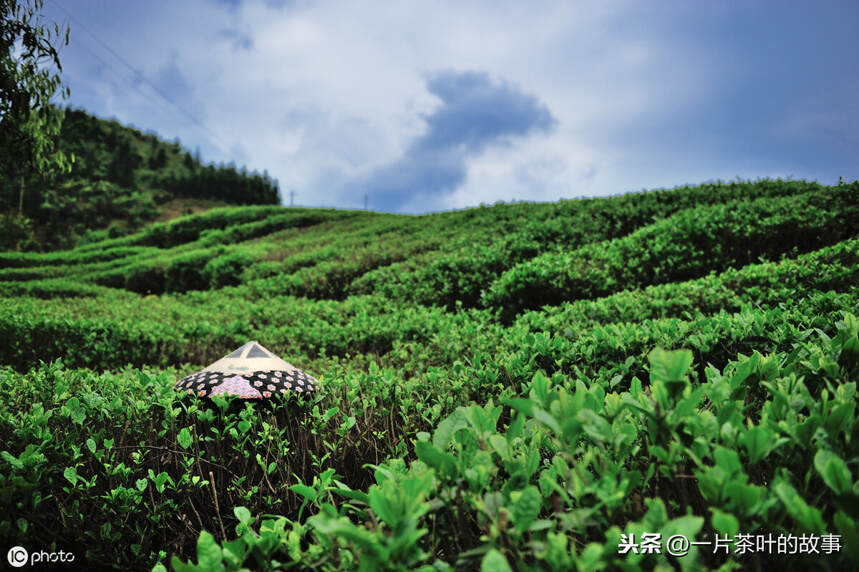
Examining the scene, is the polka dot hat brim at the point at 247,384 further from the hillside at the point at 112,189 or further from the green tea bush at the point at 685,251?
the hillside at the point at 112,189

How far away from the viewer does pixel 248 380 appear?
2646 millimetres

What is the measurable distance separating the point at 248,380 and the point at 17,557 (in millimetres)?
1215

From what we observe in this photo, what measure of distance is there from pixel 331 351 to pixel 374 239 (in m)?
7.04

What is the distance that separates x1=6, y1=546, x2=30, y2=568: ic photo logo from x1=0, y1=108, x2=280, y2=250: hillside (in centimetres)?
2879

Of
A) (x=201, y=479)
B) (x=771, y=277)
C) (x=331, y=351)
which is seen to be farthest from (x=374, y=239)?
(x=201, y=479)

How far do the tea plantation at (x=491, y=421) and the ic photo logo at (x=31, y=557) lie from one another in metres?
0.05

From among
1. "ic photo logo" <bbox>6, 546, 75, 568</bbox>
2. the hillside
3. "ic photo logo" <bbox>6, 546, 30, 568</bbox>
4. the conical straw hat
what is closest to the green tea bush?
the conical straw hat

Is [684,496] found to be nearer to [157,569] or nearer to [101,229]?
[157,569]

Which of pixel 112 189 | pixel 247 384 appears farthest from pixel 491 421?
pixel 112 189

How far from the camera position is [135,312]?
→ 6367 millimetres

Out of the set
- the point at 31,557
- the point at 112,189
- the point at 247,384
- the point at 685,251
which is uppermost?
the point at 112,189

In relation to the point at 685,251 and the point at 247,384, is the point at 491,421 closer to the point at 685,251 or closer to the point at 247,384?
the point at 247,384

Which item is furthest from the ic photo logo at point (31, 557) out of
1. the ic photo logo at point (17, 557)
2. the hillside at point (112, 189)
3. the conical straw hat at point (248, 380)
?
the hillside at point (112, 189)

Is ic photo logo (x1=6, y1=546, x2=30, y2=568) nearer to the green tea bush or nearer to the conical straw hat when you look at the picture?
the conical straw hat
